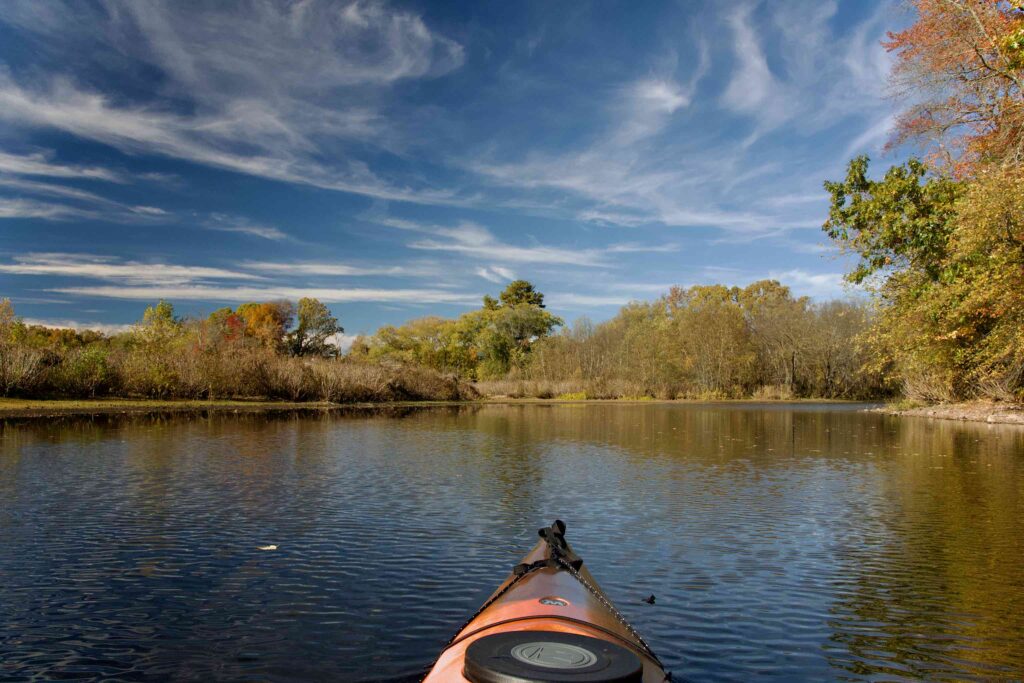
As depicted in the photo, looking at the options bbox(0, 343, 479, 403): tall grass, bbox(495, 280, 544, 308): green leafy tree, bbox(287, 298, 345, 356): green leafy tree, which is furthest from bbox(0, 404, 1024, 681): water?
bbox(495, 280, 544, 308): green leafy tree

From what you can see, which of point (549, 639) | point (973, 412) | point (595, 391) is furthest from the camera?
point (595, 391)

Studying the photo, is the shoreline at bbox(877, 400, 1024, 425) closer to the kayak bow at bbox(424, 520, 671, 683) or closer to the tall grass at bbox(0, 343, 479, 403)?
the tall grass at bbox(0, 343, 479, 403)

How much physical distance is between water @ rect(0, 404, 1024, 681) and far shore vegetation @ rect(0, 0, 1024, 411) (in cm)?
797

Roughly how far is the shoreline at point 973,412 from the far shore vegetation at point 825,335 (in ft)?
2.20

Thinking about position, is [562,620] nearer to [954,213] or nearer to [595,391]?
[954,213]

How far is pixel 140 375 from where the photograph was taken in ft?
107

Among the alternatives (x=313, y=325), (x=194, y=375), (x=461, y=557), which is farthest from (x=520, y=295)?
→ (x=461, y=557)

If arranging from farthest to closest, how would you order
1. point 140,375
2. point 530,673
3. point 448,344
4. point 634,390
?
point 448,344
point 634,390
point 140,375
point 530,673

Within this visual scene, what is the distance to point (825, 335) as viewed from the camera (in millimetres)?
61438

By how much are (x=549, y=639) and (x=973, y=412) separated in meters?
33.3

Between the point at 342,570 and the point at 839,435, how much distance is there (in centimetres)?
2091

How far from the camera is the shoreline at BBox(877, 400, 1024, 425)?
93.3 feet

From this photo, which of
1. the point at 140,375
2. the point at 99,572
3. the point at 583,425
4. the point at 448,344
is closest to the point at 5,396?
the point at 140,375

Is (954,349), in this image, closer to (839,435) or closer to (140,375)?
(839,435)
